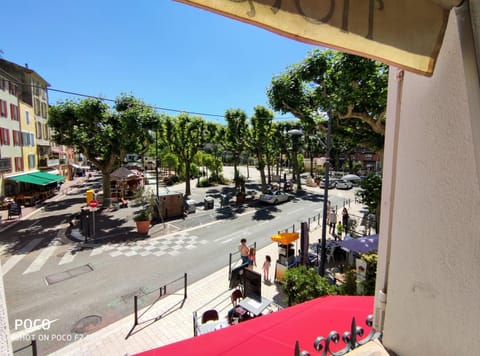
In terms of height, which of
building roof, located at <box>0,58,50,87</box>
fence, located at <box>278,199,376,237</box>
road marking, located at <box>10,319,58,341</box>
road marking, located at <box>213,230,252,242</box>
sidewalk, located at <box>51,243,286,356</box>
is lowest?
road marking, located at <box>10,319,58,341</box>

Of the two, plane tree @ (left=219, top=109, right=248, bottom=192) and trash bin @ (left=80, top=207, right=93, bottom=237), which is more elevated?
plane tree @ (left=219, top=109, right=248, bottom=192)

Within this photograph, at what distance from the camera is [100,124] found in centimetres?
1795

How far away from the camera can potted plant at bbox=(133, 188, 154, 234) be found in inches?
546

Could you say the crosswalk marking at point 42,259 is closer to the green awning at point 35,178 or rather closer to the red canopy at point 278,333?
the red canopy at point 278,333

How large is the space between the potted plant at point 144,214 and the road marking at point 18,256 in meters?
4.79

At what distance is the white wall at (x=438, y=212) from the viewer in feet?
3.49

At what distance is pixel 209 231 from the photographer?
1452cm

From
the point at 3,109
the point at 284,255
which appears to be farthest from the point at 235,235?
the point at 3,109

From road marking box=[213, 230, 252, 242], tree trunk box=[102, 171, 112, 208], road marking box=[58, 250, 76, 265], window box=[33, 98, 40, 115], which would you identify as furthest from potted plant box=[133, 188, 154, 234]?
window box=[33, 98, 40, 115]

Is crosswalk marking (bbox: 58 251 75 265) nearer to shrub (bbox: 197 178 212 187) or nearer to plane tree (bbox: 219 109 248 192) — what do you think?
plane tree (bbox: 219 109 248 192)

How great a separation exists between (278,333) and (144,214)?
42.6 feet

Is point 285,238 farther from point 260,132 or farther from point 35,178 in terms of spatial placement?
point 35,178

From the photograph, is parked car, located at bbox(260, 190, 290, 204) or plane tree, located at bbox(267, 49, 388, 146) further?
parked car, located at bbox(260, 190, 290, 204)

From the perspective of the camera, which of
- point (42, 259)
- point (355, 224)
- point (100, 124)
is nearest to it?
point (42, 259)
